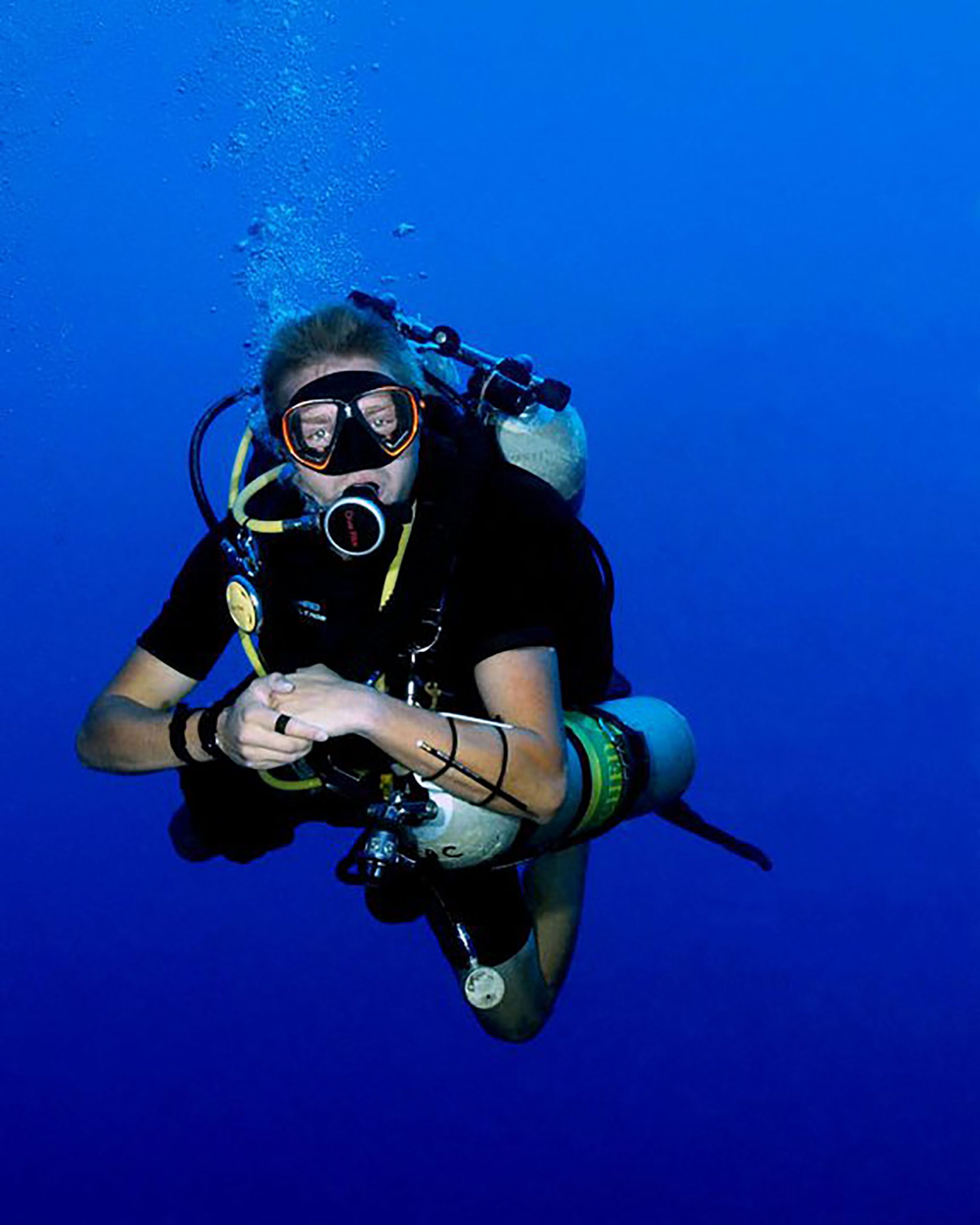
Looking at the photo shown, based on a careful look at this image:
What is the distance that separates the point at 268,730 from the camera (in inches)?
85.1

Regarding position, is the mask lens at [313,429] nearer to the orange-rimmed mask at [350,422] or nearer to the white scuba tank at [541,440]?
the orange-rimmed mask at [350,422]

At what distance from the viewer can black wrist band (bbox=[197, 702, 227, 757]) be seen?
2.58 meters

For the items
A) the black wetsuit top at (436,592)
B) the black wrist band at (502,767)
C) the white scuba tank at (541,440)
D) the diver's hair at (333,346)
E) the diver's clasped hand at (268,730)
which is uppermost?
the white scuba tank at (541,440)

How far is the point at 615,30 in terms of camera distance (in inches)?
642

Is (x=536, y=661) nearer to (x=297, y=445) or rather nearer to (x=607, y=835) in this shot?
(x=297, y=445)

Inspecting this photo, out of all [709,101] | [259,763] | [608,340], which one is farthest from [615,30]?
[259,763]

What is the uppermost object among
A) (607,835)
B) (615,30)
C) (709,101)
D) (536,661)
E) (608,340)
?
(615,30)

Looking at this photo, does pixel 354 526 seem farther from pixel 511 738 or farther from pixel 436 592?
pixel 511 738

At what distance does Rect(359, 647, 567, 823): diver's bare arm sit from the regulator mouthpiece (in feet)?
0.97

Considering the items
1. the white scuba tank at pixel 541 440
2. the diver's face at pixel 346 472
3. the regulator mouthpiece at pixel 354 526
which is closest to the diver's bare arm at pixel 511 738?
the regulator mouthpiece at pixel 354 526

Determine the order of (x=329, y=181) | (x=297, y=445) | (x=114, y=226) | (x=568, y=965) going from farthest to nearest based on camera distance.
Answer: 1. (x=114, y=226)
2. (x=329, y=181)
3. (x=568, y=965)
4. (x=297, y=445)

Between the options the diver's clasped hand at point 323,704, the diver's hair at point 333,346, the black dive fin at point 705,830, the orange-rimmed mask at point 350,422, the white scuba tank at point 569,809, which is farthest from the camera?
the black dive fin at point 705,830

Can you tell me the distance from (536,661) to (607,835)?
10.2 meters

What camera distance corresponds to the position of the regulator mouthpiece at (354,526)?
2277 mm
